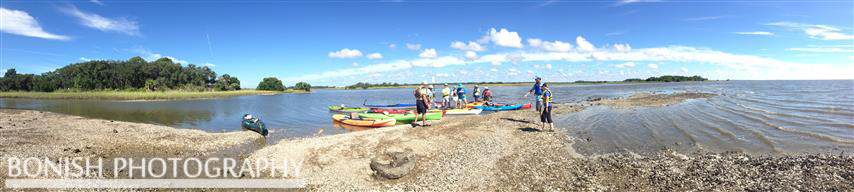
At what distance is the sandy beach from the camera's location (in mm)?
8156

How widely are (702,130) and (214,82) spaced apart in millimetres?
121353

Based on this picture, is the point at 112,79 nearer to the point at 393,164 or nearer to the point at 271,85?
the point at 271,85

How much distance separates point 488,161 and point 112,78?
10977cm

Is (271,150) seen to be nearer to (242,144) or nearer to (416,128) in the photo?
(242,144)

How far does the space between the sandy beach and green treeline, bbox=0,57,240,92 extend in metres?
89.2

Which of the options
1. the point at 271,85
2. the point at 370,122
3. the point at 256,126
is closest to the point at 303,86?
the point at 271,85

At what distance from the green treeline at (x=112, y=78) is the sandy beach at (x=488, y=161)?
8923 cm

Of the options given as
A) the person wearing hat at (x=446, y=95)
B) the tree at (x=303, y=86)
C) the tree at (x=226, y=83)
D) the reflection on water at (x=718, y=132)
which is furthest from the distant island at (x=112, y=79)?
the reflection on water at (x=718, y=132)

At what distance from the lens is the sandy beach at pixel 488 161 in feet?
26.8

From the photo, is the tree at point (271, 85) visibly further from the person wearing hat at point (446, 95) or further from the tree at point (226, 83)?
the person wearing hat at point (446, 95)

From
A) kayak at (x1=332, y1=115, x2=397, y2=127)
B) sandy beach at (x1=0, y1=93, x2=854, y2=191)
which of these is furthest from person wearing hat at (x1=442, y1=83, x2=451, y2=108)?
sandy beach at (x1=0, y1=93, x2=854, y2=191)

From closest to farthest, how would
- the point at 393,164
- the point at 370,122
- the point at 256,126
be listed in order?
the point at 393,164, the point at 256,126, the point at 370,122

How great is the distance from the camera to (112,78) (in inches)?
3383

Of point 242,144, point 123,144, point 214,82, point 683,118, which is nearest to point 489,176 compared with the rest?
point 242,144
